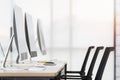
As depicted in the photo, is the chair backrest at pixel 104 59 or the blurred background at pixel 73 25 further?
the blurred background at pixel 73 25

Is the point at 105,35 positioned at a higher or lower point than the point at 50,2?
lower

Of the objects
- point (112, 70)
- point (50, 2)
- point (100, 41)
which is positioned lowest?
point (112, 70)

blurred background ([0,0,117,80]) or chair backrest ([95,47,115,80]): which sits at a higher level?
chair backrest ([95,47,115,80])

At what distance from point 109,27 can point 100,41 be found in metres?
0.30

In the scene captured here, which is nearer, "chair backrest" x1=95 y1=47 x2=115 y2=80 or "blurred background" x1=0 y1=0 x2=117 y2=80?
"chair backrest" x1=95 y1=47 x2=115 y2=80

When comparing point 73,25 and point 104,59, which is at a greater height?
point 104,59

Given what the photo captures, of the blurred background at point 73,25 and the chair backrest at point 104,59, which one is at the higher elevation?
the chair backrest at point 104,59

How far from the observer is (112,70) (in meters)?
5.11

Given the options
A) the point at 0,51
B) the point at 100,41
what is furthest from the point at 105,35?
the point at 0,51

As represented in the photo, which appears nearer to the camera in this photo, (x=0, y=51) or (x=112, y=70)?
(x=0, y=51)

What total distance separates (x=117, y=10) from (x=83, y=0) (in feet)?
2.11

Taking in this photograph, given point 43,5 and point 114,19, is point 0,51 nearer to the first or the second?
point 43,5

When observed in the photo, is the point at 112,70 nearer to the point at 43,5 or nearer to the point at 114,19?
the point at 114,19

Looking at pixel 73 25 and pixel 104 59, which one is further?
pixel 73 25
